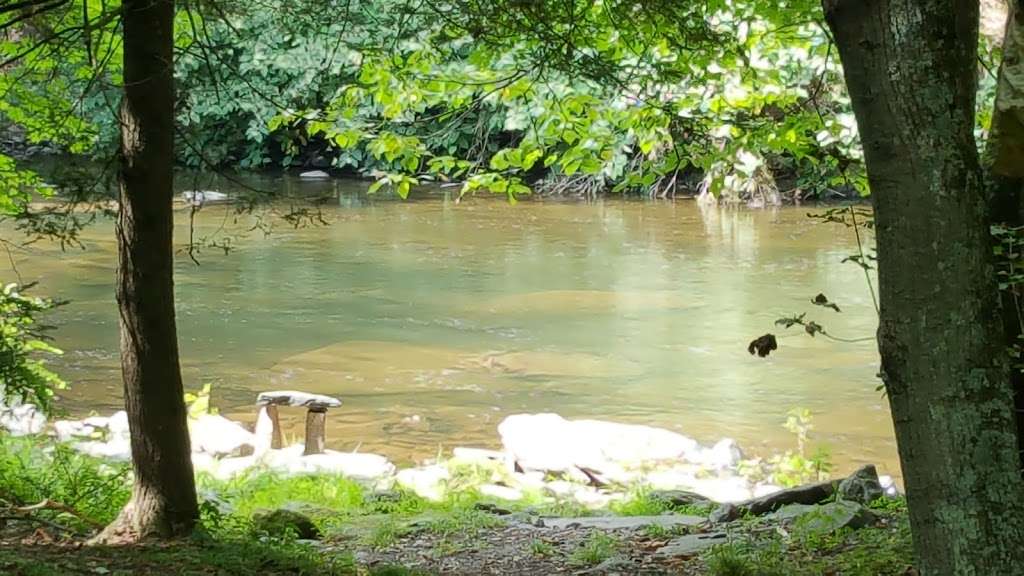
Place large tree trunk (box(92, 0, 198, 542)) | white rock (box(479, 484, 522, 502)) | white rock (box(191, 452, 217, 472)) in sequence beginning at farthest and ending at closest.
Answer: white rock (box(191, 452, 217, 472))
white rock (box(479, 484, 522, 502))
large tree trunk (box(92, 0, 198, 542))

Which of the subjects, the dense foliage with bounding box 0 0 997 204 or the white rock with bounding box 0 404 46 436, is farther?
the white rock with bounding box 0 404 46 436

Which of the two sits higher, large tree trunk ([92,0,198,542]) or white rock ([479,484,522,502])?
large tree trunk ([92,0,198,542])

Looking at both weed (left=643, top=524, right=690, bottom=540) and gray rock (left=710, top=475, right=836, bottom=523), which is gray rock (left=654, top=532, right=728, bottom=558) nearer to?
weed (left=643, top=524, right=690, bottom=540)

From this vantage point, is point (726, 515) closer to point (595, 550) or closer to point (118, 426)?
point (595, 550)

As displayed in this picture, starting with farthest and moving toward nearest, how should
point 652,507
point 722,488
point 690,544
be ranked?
point 722,488 → point 652,507 → point 690,544

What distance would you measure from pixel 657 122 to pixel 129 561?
3040mm

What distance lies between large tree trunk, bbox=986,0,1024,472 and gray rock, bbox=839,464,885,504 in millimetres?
1775

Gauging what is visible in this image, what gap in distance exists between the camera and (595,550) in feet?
14.5

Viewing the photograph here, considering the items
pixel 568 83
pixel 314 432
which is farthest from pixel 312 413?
pixel 568 83

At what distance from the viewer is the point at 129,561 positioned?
Result: 362cm

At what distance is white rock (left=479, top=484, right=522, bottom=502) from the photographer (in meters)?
6.99

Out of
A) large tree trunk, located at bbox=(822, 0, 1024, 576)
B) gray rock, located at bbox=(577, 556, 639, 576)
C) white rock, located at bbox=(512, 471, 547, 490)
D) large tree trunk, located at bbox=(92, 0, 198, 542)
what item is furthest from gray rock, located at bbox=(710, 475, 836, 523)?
large tree trunk, located at bbox=(822, 0, 1024, 576)

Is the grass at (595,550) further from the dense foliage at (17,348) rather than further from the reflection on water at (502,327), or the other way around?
the reflection on water at (502,327)

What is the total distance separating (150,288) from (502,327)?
28.7ft
